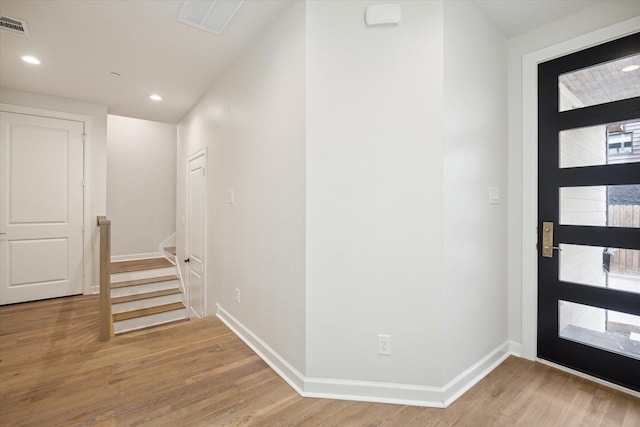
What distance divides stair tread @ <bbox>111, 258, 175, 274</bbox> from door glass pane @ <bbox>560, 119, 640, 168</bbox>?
528 cm

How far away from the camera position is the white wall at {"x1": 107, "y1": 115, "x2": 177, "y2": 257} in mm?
5352

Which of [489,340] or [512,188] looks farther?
[512,188]

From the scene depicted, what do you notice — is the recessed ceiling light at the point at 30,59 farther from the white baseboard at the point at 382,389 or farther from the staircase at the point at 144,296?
the white baseboard at the point at 382,389

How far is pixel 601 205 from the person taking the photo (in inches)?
85.6

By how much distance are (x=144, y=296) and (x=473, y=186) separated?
14.5 ft

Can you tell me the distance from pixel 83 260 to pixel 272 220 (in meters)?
3.45

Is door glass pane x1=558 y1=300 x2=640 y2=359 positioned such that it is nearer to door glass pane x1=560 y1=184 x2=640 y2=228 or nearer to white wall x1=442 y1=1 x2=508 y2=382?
white wall x1=442 y1=1 x2=508 y2=382

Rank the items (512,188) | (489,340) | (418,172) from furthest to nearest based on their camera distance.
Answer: (512,188), (489,340), (418,172)

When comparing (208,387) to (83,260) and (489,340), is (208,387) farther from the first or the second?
(83,260)

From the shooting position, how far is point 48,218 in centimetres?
390

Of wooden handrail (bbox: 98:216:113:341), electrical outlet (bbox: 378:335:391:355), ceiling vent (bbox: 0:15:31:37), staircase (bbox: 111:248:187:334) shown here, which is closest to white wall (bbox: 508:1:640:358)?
electrical outlet (bbox: 378:335:391:355)

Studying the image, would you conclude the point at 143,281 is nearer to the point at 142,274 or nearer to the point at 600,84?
the point at 142,274

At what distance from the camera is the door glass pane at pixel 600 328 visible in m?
2.05

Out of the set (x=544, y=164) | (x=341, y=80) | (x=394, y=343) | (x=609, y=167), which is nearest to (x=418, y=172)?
(x=341, y=80)
